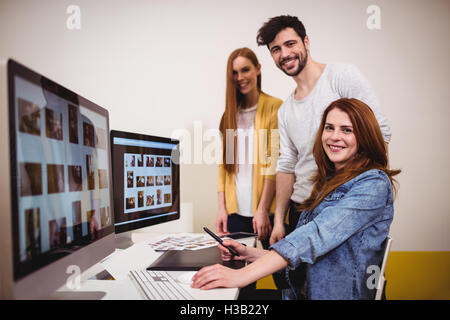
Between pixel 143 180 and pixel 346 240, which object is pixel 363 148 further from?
pixel 143 180

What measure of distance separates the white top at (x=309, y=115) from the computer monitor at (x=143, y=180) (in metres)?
0.64

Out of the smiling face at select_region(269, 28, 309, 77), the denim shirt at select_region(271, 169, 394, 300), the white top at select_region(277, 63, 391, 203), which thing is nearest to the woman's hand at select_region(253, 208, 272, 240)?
the white top at select_region(277, 63, 391, 203)

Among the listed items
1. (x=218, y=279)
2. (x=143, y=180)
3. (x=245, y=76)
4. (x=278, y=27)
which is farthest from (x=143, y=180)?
(x=278, y=27)

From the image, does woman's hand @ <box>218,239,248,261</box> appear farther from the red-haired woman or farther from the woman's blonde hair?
the woman's blonde hair

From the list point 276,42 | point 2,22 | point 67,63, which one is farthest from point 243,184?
point 2,22

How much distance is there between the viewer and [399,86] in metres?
1.81

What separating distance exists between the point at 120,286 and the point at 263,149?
1185mm

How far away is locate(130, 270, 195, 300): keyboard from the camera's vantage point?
68cm

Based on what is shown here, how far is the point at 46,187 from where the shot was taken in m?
0.57

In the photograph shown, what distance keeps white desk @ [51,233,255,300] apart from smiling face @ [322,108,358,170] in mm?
609

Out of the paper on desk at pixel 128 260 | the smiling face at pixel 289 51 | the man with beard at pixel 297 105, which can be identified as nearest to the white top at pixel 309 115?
the man with beard at pixel 297 105

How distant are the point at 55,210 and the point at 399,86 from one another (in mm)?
1987

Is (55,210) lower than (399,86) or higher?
lower
